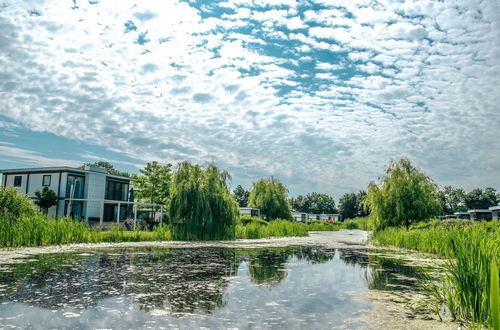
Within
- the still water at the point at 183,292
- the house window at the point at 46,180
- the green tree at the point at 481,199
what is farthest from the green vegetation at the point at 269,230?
the green tree at the point at 481,199

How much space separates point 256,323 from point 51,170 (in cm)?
2740

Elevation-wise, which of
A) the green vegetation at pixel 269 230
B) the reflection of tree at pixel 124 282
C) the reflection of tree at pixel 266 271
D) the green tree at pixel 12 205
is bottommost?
the reflection of tree at pixel 266 271

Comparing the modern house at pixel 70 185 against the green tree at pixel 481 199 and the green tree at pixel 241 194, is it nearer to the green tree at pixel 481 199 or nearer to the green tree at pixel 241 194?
the green tree at pixel 241 194

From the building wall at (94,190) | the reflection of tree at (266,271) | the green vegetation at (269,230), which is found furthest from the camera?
the building wall at (94,190)

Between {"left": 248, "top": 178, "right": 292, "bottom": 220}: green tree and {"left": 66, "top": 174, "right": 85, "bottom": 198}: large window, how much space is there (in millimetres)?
14437

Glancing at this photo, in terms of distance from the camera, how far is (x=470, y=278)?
15.0 feet

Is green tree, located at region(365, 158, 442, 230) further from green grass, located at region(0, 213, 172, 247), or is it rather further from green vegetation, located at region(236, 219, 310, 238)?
green grass, located at region(0, 213, 172, 247)

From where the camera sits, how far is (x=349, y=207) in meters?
78.4

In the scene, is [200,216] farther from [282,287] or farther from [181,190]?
[282,287]

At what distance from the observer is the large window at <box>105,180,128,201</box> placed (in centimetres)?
3069

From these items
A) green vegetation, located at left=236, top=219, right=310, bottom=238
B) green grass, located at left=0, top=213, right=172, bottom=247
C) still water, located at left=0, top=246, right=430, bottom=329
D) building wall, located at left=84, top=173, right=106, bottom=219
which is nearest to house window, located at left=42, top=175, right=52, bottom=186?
building wall, located at left=84, top=173, right=106, bottom=219

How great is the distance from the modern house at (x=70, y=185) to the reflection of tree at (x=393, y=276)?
2108cm

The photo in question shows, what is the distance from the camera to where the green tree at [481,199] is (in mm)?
70875

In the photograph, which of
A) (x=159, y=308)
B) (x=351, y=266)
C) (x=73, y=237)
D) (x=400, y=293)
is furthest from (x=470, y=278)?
(x=73, y=237)
